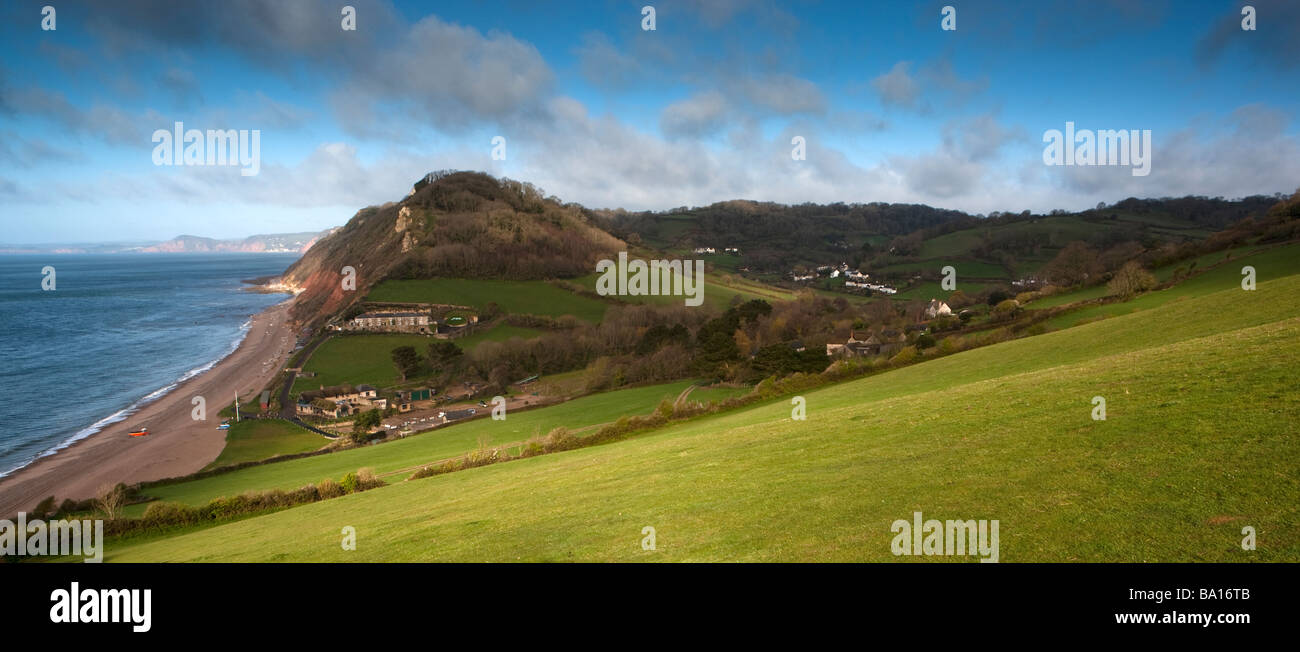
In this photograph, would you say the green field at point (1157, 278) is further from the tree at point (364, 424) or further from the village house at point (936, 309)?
the tree at point (364, 424)

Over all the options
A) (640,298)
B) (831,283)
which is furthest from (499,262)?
(831,283)

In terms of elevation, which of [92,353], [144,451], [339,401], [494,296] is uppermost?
[494,296]

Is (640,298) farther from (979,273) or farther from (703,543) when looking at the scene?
(703,543)

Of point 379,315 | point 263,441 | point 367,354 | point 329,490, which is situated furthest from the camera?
point 379,315

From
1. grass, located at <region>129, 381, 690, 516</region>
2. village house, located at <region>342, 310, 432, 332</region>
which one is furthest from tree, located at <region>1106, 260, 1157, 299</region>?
village house, located at <region>342, 310, 432, 332</region>

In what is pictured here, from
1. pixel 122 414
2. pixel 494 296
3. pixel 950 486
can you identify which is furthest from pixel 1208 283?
pixel 494 296

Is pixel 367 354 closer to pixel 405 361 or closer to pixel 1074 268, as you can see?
pixel 405 361
